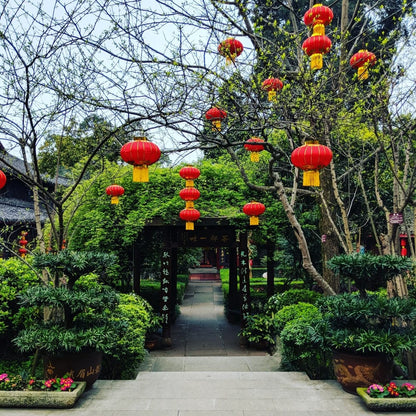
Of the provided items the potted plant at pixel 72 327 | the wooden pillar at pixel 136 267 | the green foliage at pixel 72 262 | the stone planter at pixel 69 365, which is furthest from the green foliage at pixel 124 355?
the wooden pillar at pixel 136 267

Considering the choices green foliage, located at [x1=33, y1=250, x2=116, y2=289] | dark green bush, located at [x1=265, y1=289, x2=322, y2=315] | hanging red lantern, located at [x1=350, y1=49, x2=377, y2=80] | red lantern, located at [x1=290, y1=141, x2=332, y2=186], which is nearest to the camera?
red lantern, located at [x1=290, y1=141, x2=332, y2=186]

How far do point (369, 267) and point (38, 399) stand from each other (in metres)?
4.23

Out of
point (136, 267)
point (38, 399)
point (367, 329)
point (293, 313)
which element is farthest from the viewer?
point (136, 267)

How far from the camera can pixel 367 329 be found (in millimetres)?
5191

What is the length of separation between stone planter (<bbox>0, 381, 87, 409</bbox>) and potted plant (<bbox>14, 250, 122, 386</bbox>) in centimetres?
40

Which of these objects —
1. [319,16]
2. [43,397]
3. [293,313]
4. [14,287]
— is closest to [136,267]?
[14,287]

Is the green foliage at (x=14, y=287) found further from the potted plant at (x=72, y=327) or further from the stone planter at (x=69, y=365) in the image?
the stone planter at (x=69, y=365)

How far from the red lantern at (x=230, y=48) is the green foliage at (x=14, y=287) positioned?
472 centimetres

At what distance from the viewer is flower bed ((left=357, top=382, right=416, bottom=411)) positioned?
15.0 ft

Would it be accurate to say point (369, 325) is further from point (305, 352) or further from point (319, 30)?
point (319, 30)

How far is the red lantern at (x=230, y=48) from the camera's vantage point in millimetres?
5865

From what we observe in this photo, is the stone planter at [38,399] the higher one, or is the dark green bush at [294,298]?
the dark green bush at [294,298]

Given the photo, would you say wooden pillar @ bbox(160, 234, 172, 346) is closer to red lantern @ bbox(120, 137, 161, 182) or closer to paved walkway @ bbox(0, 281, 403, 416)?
paved walkway @ bbox(0, 281, 403, 416)

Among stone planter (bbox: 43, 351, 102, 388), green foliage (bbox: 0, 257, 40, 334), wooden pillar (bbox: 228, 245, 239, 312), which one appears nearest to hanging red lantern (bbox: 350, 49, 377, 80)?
stone planter (bbox: 43, 351, 102, 388)
